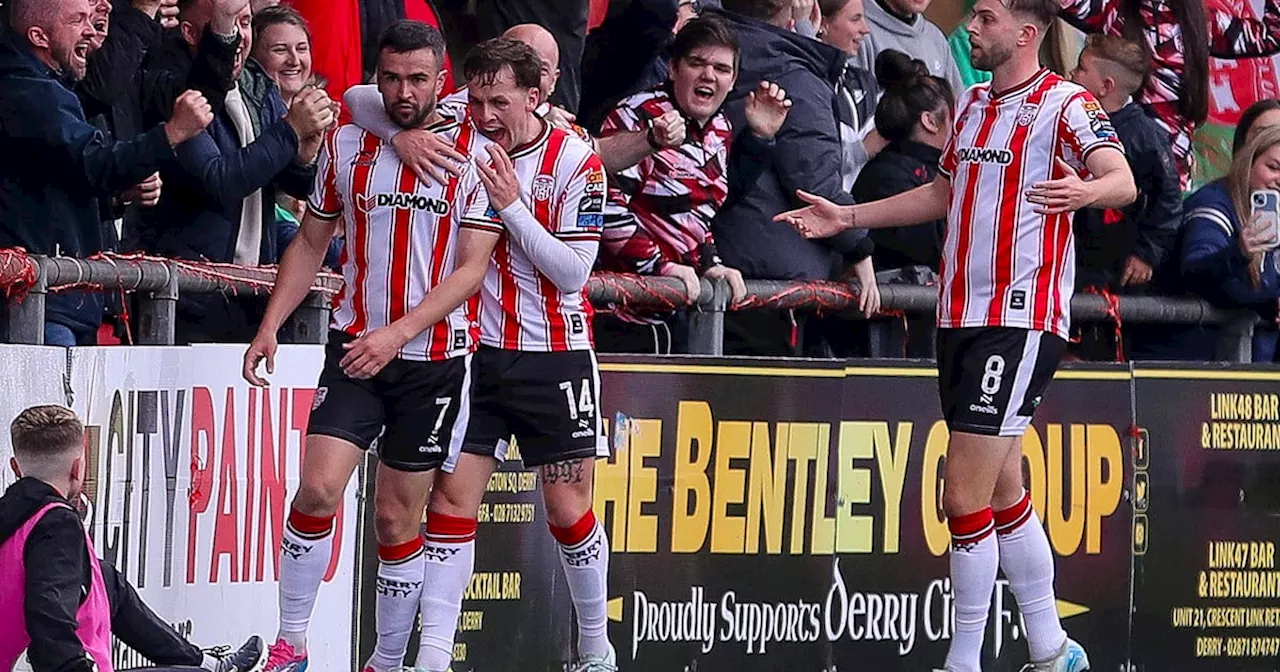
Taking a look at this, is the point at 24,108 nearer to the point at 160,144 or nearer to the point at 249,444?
the point at 160,144

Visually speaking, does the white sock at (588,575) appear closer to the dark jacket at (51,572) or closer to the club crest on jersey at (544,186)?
the club crest on jersey at (544,186)

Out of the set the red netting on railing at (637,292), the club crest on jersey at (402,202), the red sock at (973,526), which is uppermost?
the club crest on jersey at (402,202)

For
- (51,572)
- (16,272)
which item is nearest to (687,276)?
(16,272)

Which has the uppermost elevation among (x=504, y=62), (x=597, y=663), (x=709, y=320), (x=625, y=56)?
(x=625, y=56)

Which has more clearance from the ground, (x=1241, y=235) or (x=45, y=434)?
(x=1241, y=235)

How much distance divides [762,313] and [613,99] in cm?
116

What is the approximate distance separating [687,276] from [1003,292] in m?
1.32

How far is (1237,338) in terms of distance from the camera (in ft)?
36.8

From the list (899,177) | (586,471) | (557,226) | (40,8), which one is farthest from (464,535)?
(899,177)

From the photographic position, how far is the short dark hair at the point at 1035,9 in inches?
339

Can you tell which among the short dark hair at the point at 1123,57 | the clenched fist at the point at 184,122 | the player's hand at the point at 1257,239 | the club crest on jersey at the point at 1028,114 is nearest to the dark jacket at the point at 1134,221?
the short dark hair at the point at 1123,57

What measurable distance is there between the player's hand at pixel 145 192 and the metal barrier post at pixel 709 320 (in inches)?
91.9

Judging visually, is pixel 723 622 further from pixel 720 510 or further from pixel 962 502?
pixel 962 502

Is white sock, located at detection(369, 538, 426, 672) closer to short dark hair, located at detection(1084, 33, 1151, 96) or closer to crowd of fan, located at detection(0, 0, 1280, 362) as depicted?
crowd of fan, located at detection(0, 0, 1280, 362)
